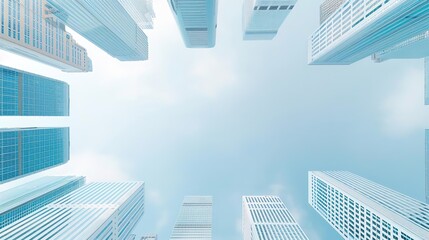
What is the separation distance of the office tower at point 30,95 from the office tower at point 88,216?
193 ft

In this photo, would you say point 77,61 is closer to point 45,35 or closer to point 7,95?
point 45,35

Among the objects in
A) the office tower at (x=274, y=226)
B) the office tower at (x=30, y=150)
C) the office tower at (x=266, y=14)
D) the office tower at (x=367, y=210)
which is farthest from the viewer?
the office tower at (x=274, y=226)

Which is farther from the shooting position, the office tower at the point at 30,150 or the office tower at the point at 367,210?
the office tower at the point at 30,150

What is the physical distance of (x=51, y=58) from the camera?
140 meters

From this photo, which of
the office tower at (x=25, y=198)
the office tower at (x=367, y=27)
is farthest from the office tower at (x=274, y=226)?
the office tower at (x=25, y=198)

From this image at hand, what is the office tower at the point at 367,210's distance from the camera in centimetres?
9367

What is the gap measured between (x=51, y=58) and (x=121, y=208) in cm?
10654

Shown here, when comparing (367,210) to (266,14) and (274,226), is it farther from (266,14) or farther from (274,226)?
(266,14)

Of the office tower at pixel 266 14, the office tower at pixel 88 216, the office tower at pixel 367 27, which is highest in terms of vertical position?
the office tower at pixel 266 14

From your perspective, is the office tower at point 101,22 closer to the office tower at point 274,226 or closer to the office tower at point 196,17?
the office tower at point 196,17

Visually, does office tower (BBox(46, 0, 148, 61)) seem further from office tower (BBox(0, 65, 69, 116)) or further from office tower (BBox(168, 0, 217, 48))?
office tower (BBox(168, 0, 217, 48))

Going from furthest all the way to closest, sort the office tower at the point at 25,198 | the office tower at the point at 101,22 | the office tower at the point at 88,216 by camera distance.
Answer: the office tower at the point at 25,198 → the office tower at the point at 101,22 → the office tower at the point at 88,216

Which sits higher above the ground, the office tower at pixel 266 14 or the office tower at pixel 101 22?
the office tower at pixel 266 14

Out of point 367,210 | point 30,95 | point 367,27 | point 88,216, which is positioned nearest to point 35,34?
point 30,95
